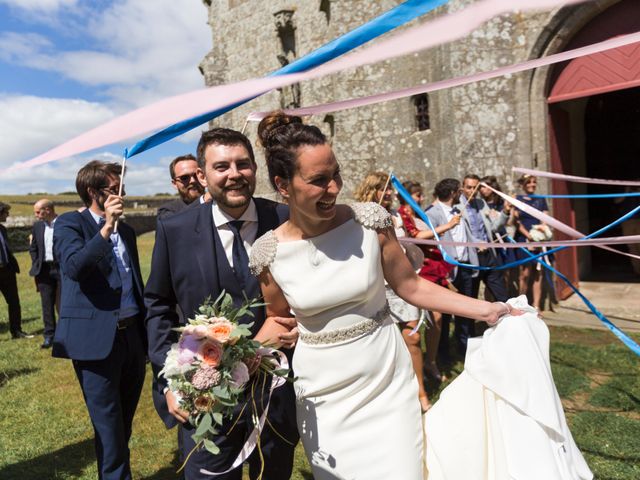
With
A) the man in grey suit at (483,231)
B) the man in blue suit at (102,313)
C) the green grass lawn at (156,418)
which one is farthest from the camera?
the man in grey suit at (483,231)

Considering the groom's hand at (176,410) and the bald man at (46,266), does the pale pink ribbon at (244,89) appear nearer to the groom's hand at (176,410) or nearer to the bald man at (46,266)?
the groom's hand at (176,410)

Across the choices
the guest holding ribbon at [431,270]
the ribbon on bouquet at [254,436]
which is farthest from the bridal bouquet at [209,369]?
the guest holding ribbon at [431,270]

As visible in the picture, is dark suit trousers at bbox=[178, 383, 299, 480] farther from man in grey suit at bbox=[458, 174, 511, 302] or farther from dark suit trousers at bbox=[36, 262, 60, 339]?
dark suit trousers at bbox=[36, 262, 60, 339]

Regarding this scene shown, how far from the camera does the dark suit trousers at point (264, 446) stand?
98.5 inches

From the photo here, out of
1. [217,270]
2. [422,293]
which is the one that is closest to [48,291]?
[217,270]

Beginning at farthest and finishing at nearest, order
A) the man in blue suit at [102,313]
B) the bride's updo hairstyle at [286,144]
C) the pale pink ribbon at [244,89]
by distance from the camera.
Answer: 1. the man in blue suit at [102,313]
2. the bride's updo hairstyle at [286,144]
3. the pale pink ribbon at [244,89]

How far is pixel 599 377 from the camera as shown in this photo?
5348 millimetres

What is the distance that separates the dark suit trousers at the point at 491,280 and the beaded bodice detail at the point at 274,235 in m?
4.62

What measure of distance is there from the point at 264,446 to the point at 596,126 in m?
14.2

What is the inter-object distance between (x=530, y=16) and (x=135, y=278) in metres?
7.58

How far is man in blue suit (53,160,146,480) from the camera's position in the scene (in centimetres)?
332

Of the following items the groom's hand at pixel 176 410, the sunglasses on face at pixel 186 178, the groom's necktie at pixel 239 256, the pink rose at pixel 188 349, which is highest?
the sunglasses on face at pixel 186 178

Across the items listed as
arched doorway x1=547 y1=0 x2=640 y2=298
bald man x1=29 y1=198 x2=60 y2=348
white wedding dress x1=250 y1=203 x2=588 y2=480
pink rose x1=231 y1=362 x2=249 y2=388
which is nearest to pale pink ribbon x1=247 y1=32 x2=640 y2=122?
white wedding dress x1=250 y1=203 x2=588 y2=480

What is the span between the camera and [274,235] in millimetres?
2525
